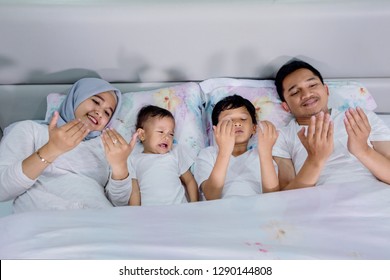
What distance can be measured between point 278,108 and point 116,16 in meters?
0.72

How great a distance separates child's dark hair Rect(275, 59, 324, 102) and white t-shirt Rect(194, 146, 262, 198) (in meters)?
0.31

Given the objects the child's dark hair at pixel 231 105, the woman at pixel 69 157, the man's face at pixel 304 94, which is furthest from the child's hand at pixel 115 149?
the man's face at pixel 304 94

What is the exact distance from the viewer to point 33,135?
55.2 inches

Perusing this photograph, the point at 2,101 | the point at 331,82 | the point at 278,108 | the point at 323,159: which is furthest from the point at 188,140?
the point at 2,101

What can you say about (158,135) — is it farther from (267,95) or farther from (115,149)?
(267,95)

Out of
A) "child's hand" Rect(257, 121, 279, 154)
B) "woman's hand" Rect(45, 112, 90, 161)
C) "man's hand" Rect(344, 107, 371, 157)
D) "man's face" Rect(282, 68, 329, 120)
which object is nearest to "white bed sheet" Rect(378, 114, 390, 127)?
"man's face" Rect(282, 68, 329, 120)

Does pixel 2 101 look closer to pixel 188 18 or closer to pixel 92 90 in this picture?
pixel 92 90

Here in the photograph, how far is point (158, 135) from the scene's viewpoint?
1485mm

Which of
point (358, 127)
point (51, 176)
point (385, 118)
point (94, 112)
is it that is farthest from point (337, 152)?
point (51, 176)

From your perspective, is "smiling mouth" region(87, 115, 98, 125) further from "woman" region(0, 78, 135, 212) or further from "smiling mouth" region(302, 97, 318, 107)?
"smiling mouth" region(302, 97, 318, 107)

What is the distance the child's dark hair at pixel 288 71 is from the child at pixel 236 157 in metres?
0.15

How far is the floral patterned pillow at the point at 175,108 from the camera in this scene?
1581mm

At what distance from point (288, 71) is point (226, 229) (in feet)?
2.59

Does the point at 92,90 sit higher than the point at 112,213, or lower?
higher
